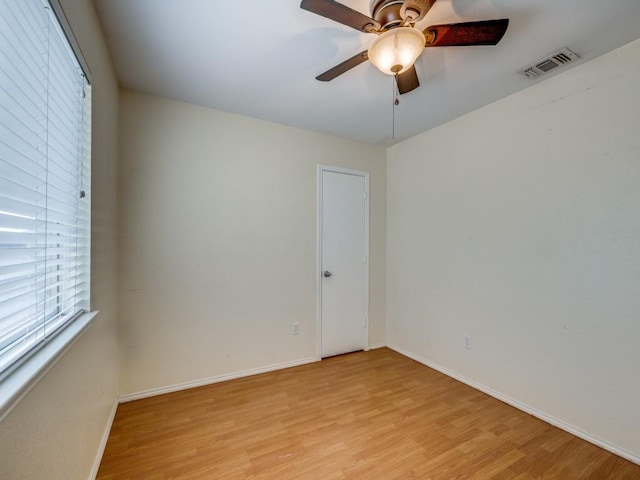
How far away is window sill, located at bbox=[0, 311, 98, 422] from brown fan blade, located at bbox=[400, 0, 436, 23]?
1.98m

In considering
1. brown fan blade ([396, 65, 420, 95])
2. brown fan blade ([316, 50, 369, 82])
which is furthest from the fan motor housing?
brown fan blade ([396, 65, 420, 95])

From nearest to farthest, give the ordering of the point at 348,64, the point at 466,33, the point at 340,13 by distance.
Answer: the point at 340,13 < the point at 466,33 < the point at 348,64

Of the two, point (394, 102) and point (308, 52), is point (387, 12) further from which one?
point (394, 102)

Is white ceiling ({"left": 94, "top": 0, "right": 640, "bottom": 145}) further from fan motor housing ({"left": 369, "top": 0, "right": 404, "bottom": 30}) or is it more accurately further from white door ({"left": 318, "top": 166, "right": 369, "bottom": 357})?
white door ({"left": 318, "top": 166, "right": 369, "bottom": 357})

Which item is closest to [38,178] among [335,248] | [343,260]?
[335,248]

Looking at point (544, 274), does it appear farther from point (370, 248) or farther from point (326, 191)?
point (326, 191)

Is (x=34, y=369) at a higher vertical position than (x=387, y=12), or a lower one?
lower

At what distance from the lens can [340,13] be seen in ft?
4.12

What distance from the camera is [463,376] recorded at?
2688 millimetres

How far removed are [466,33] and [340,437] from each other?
2486 mm

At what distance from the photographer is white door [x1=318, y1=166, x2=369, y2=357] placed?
3168mm

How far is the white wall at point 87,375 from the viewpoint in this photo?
2.91 ft

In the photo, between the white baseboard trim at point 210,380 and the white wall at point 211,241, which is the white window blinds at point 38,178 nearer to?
the white wall at point 211,241

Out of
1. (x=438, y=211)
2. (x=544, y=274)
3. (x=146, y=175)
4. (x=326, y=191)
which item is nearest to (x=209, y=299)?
(x=146, y=175)
